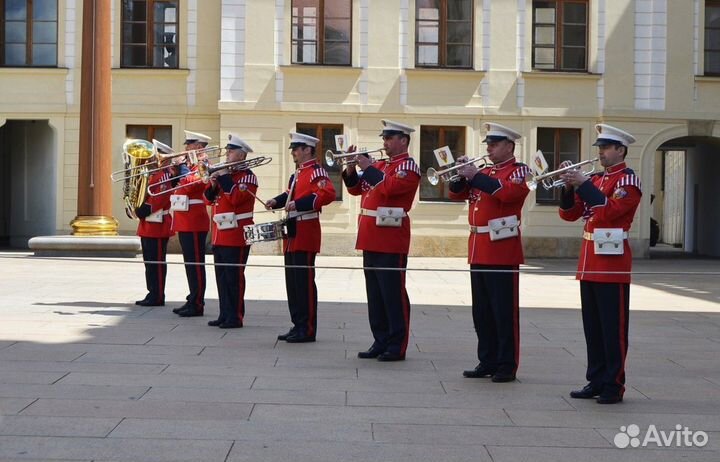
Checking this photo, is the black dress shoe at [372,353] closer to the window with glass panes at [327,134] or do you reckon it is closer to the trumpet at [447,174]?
the trumpet at [447,174]

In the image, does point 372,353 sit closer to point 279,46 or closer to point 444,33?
point 279,46

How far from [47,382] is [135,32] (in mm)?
19417

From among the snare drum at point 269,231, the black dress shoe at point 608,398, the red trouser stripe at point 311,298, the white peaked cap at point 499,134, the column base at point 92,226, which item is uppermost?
the white peaked cap at point 499,134

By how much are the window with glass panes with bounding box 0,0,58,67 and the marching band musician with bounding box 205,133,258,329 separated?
1620cm

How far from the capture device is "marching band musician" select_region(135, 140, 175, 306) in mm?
13766

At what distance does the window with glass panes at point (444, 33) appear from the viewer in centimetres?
2650

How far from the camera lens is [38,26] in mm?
26844

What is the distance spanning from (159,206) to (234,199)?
220cm

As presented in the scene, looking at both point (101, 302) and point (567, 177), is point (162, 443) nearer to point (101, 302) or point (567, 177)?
point (567, 177)

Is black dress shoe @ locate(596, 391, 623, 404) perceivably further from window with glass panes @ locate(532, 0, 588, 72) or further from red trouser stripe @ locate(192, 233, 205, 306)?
window with glass panes @ locate(532, 0, 588, 72)

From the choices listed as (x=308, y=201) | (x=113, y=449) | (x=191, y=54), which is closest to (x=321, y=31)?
(x=191, y=54)

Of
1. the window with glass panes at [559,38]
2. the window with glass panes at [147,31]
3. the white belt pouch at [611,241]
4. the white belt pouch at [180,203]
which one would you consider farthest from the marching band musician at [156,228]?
the window with glass panes at [559,38]

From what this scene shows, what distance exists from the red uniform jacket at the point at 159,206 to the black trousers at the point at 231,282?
6.00 ft

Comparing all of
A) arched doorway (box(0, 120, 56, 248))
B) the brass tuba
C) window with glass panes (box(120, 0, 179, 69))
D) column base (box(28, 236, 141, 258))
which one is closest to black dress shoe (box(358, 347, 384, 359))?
the brass tuba
